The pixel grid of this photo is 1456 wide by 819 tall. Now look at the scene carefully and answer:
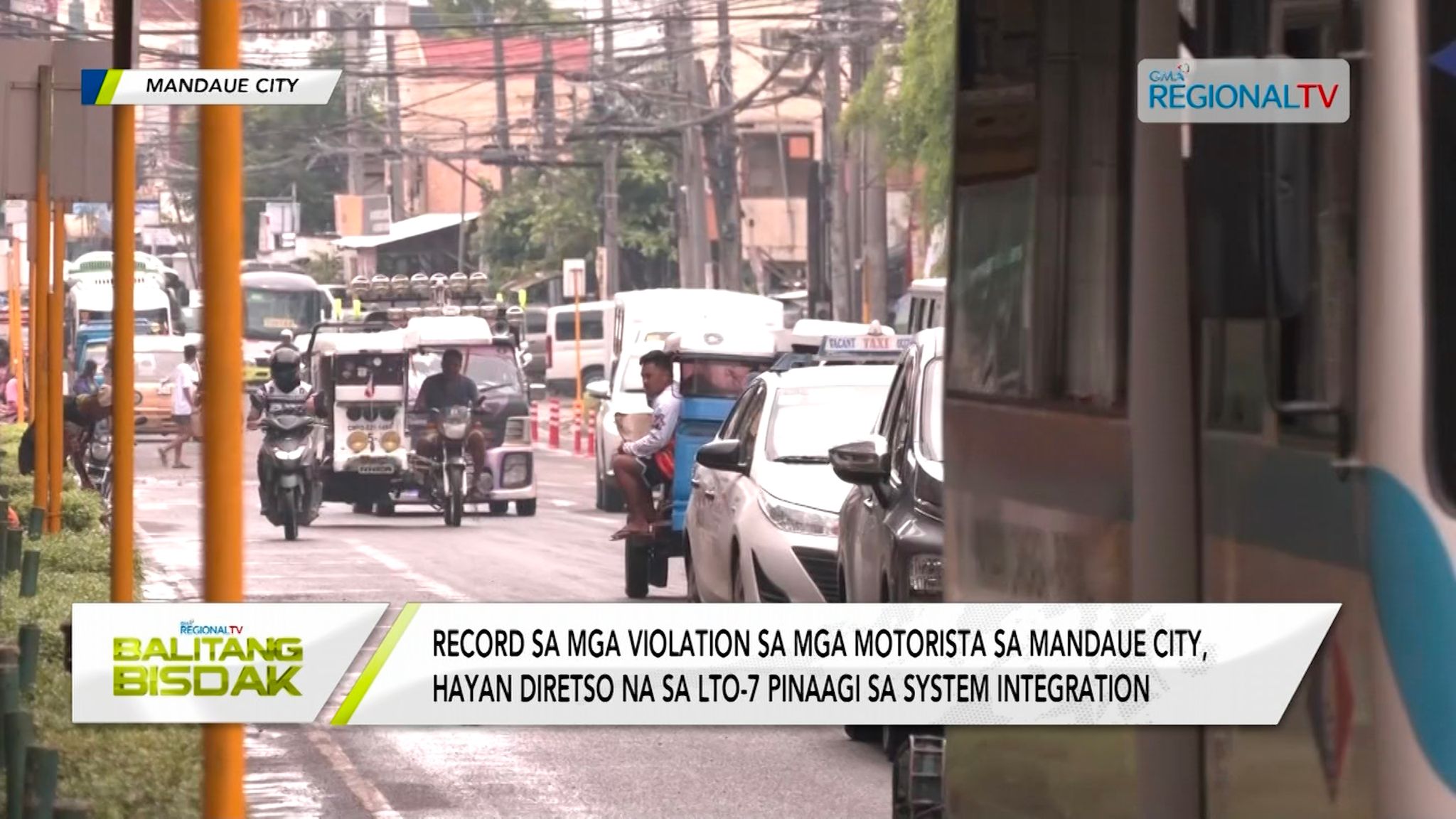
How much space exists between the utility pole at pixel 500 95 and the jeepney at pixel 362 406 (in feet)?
1.03

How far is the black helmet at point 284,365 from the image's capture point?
12.3 ft

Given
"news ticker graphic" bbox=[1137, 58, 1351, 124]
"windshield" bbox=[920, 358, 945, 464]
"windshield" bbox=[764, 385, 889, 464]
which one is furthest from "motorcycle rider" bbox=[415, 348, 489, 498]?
"news ticker graphic" bbox=[1137, 58, 1351, 124]

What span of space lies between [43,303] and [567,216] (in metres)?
8.99

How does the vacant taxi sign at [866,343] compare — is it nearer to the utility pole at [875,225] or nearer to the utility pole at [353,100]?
the utility pole at [875,225]

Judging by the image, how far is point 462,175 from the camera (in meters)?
3.74

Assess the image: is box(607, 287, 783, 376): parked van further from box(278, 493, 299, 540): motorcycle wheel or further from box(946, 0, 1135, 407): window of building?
box(278, 493, 299, 540): motorcycle wheel

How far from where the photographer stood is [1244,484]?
300 cm

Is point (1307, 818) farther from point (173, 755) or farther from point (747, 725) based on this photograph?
point (173, 755)

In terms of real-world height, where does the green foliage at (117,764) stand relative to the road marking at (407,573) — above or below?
below

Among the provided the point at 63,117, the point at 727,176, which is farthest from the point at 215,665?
the point at 63,117

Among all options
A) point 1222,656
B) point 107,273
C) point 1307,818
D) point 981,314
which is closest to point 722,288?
point 981,314

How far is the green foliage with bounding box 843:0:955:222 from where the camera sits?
150 inches

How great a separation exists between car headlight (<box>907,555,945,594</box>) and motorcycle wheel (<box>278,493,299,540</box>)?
960mm

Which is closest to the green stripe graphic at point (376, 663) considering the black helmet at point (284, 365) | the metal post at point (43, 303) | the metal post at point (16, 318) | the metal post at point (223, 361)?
the metal post at point (223, 361)
